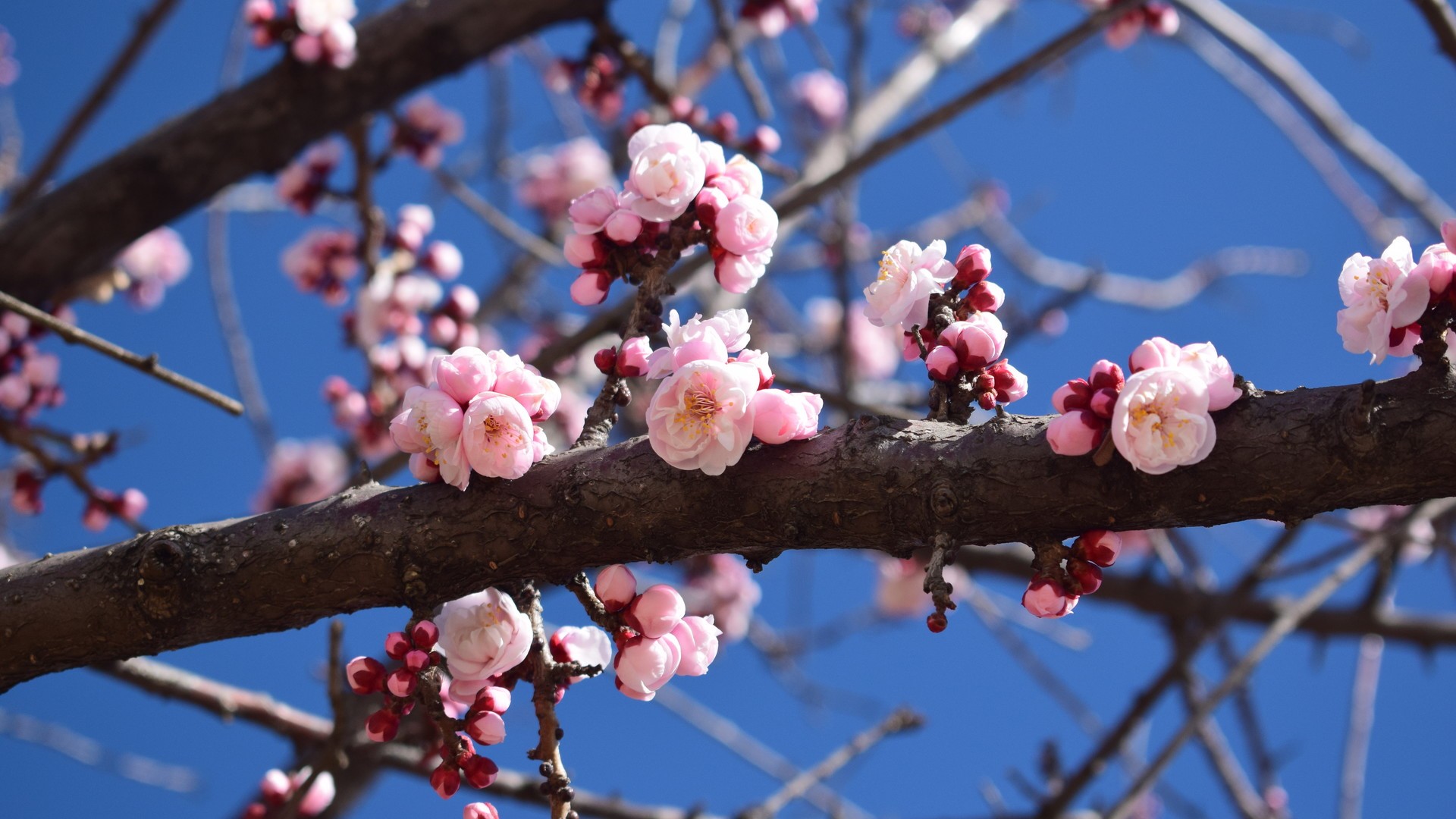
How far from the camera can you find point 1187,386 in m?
1.00

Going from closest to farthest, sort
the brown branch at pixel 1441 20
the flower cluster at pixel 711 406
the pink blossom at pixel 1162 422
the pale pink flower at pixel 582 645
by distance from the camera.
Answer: the pink blossom at pixel 1162 422, the flower cluster at pixel 711 406, the pale pink flower at pixel 582 645, the brown branch at pixel 1441 20

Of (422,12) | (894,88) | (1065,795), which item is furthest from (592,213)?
(894,88)

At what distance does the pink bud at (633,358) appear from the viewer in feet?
4.31

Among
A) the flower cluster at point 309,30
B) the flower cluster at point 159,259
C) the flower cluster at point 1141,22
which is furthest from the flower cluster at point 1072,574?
the flower cluster at point 159,259

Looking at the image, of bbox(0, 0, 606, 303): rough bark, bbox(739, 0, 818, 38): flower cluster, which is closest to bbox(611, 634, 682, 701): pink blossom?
bbox(0, 0, 606, 303): rough bark

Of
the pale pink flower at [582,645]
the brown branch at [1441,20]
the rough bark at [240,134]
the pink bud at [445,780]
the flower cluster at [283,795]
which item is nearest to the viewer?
the pink bud at [445,780]

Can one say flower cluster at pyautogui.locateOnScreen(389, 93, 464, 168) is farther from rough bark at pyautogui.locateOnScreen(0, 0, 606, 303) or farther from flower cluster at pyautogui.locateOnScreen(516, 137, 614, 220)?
flower cluster at pyautogui.locateOnScreen(516, 137, 614, 220)

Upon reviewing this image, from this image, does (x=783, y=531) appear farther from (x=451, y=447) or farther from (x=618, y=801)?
(x=618, y=801)

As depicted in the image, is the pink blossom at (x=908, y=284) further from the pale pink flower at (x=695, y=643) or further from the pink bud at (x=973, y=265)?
the pale pink flower at (x=695, y=643)

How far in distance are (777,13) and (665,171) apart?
2088mm

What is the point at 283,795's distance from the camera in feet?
6.47

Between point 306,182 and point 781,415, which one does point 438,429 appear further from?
point 306,182

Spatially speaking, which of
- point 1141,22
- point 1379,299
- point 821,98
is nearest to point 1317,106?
point 1141,22

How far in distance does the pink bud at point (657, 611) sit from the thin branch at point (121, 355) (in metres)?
0.53
